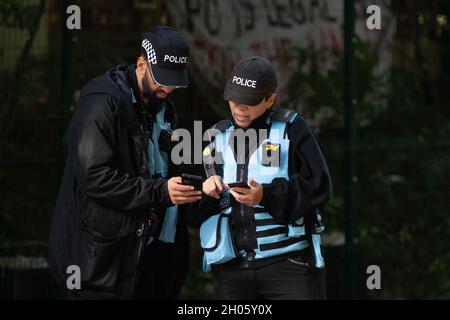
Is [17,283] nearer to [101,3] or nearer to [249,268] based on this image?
[101,3]

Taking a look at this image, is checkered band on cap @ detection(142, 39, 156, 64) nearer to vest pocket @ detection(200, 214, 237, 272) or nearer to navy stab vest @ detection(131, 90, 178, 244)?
navy stab vest @ detection(131, 90, 178, 244)

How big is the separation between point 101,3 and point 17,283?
200 centimetres

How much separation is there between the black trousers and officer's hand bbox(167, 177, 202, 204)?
1.34 feet

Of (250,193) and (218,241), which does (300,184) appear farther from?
(218,241)

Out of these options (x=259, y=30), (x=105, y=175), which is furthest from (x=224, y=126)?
(x=259, y=30)

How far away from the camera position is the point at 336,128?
809 centimetres

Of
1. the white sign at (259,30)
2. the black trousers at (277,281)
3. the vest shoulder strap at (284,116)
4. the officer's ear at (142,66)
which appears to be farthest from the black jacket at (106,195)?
the white sign at (259,30)

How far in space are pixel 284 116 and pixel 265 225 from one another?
516 mm

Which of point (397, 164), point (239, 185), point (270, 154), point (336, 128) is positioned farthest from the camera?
point (397, 164)

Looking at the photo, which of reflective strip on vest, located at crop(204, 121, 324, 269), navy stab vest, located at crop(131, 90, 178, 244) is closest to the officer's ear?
navy stab vest, located at crop(131, 90, 178, 244)

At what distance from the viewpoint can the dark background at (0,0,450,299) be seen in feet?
23.0

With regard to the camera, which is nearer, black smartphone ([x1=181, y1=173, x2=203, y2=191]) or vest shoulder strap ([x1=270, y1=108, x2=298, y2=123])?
black smartphone ([x1=181, y1=173, x2=203, y2=191])

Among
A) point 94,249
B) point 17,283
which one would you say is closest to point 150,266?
point 94,249

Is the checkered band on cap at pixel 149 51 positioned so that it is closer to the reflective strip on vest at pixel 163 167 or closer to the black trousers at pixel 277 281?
the reflective strip on vest at pixel 163 167
